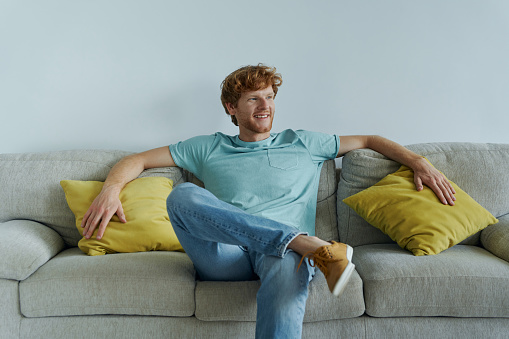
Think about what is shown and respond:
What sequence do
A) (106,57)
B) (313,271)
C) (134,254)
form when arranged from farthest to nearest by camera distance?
(106,57) → (134,254) → (313,271)

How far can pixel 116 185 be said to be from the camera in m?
2.01

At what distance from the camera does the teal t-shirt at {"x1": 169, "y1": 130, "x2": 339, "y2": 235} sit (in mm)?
1951

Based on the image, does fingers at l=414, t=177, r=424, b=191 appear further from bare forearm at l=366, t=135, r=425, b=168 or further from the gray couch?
the gray couch

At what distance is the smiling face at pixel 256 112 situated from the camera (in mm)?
2100

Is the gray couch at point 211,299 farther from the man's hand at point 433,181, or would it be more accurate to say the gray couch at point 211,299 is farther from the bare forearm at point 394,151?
the bare forearm at point 394,151

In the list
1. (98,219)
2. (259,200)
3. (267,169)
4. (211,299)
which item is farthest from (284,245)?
(98,219)

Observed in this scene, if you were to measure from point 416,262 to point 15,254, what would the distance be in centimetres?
153

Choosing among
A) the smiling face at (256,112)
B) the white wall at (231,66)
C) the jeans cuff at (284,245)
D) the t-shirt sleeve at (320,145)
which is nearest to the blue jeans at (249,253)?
the jeans cuff at (284,245)

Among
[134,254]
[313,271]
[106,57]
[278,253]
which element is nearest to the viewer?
[278,253]

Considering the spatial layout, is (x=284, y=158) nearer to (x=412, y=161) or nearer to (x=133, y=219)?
(x=412, y=161)

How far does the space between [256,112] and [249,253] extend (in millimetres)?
754

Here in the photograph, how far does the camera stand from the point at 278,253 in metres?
1.43

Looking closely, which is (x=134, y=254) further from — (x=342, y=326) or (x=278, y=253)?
(x=342, y=326)

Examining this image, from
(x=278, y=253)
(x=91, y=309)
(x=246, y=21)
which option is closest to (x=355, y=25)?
(x=246, y=21)
